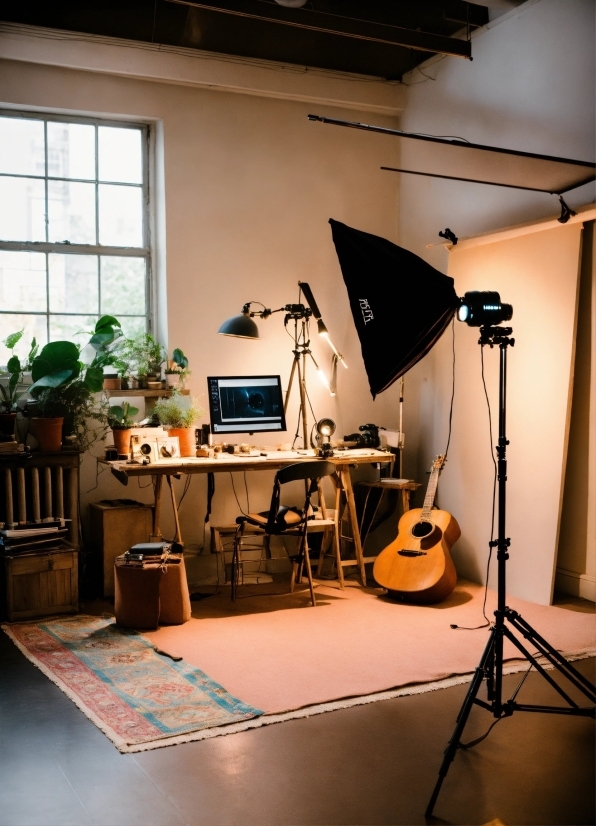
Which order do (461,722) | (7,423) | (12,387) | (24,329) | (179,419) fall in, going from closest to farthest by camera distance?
1. (461,722)
2. (7,423)
3. (12,387)
4. (179,419)
5. (24,329)

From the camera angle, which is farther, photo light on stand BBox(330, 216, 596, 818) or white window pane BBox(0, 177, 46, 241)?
white window pane BBox(0, 177, 46, 241)

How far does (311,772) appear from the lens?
3072mm

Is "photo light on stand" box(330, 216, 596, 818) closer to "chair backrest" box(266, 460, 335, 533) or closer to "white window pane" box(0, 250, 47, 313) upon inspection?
"chair backrest" box(266, 460, 335, 533)

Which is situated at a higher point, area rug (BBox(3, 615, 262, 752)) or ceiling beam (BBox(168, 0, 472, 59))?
ceiling beam (BBox(168, 0, 472, 59))

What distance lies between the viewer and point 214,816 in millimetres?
2771

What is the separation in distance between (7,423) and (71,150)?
196 centimetres

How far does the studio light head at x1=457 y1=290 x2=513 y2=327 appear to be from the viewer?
3309 millimetres

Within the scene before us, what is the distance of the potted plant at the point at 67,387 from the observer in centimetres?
522

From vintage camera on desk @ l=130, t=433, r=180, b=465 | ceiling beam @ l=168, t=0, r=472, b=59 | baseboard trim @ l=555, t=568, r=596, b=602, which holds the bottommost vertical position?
baseboard trim @ l=555, t=568, r=596, b=602

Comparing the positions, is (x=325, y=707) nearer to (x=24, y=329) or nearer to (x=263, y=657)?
(x=263, y=657)

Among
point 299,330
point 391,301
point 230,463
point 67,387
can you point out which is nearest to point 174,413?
point 230,463

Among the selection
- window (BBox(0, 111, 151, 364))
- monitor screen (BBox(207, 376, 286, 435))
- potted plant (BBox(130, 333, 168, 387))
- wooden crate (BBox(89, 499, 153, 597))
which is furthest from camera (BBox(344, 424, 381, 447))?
window (BBox(0, 111, 151, 364))

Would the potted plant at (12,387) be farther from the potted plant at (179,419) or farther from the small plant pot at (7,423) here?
the potted plant at (179,419)

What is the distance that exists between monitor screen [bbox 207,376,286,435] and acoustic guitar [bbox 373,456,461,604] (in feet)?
3.67
